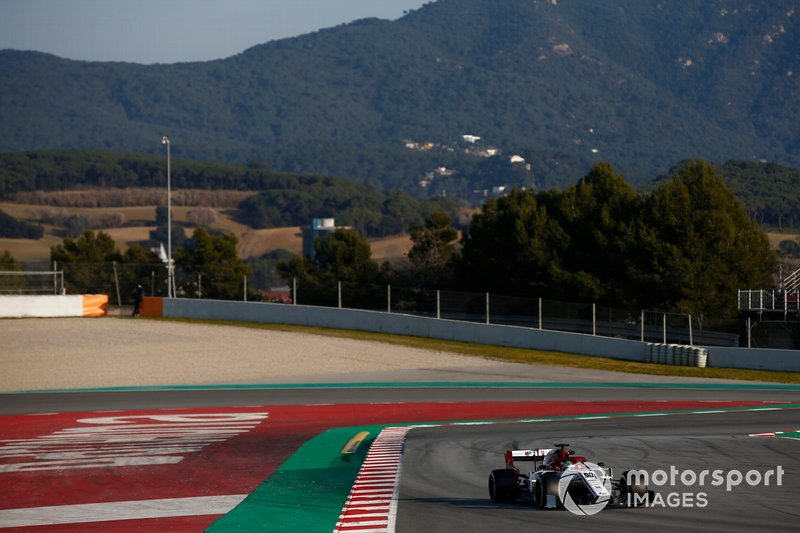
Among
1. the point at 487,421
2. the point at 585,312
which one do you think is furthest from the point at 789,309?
the point at 487,421

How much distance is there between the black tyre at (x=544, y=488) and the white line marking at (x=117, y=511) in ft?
14.2

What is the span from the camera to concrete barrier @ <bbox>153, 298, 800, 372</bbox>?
37.7m

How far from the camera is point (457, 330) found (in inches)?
1788

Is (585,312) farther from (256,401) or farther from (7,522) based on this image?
(7,522)

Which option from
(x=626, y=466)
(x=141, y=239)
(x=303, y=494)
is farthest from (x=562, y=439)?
(x=141, y=239)

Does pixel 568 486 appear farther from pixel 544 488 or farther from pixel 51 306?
pixel 51 306

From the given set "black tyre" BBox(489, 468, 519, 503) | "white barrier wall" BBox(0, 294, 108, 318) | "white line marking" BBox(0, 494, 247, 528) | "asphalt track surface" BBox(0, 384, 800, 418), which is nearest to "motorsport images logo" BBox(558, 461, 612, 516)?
"black tyre" BBox(489, 468, 519, 503)

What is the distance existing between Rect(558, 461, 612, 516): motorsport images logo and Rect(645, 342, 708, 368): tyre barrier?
84.0 ft

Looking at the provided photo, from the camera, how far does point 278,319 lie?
51.0 meters

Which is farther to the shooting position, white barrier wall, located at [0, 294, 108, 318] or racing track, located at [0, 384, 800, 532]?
white barrier wall, located at [0, 294, 108, 318]

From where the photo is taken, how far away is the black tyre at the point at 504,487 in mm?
14719

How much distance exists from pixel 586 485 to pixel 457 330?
31735 millimetres

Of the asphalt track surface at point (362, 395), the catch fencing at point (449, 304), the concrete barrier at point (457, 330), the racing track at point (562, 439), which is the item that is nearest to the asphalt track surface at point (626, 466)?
the racing track at point (562, 439)

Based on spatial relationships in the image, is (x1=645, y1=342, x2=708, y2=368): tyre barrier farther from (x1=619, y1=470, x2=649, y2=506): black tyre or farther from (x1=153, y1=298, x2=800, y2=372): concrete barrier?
(x1=619, y1=470, x2=649, y2=506): black tyre
